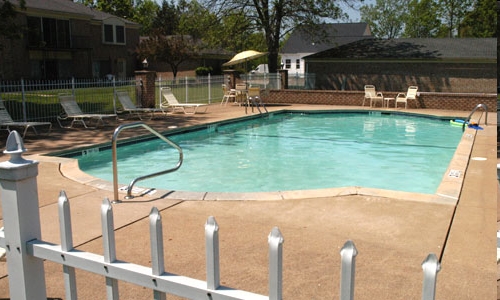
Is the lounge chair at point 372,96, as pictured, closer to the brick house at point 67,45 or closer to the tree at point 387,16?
the brick house at point 67,45

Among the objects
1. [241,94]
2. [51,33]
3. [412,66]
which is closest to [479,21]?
[412,66]

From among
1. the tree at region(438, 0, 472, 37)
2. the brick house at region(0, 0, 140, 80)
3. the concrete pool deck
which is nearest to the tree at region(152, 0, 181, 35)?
the brick house at region(0, 0, 140, 80)

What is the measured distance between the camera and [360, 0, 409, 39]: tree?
76.6 meters

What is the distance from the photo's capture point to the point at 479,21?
46.3 meters

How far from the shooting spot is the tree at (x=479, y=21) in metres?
42.0

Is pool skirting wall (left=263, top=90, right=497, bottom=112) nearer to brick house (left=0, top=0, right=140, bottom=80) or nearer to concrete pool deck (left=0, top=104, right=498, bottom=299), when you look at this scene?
concrete pool deck (left=0, top=104, right=498, bottom=299)

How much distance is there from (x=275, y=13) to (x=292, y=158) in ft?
61.9

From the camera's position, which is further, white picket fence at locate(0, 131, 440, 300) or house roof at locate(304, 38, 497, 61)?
house roof at locate(304, 38, 497, 61)

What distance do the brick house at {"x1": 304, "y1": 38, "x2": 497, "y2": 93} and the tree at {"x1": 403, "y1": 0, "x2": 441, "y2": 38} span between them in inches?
Result: 1051

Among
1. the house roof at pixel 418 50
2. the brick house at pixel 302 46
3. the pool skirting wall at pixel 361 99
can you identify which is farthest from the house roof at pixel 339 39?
the pool skirting wall at pixel 361 99

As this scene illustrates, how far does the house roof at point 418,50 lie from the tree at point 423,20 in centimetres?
2609

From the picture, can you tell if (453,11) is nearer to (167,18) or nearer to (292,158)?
(167,18)

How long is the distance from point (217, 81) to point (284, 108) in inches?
172

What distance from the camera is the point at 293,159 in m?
11.5
